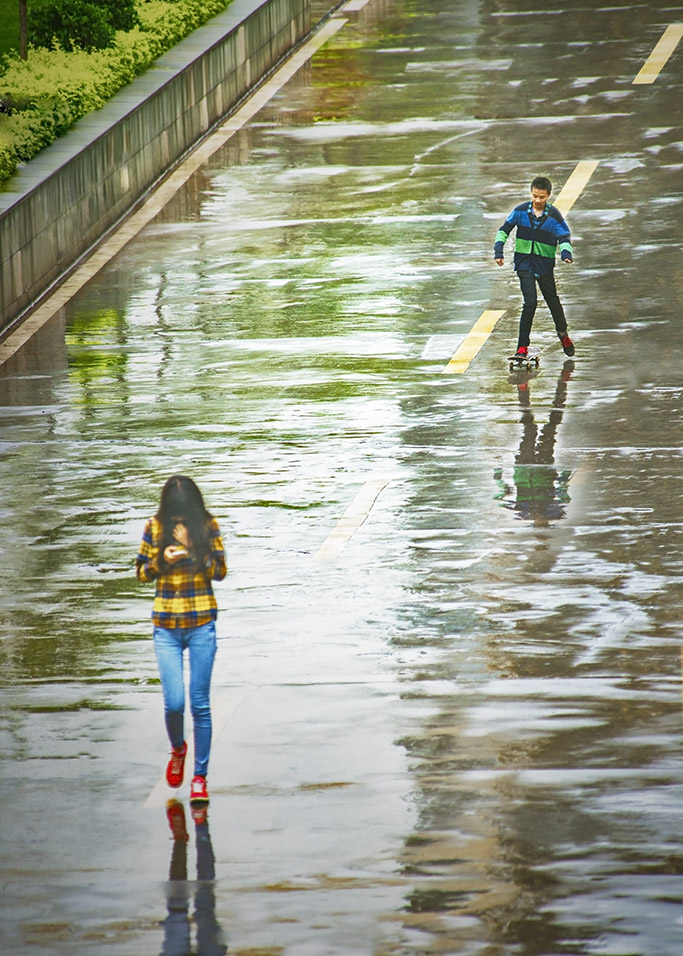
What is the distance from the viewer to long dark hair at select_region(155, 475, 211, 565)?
8641mm

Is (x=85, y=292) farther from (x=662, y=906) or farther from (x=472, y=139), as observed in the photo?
(x=662, y=906)

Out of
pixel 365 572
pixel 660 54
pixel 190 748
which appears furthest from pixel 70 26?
pixel 190 748

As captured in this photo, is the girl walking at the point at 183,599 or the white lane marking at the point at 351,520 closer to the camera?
the girl walking at the point at 183,599

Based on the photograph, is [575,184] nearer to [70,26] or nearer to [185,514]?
[70,26]

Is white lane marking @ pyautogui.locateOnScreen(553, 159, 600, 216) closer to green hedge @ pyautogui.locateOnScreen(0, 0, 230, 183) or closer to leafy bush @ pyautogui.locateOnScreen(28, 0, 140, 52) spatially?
green hedge @ pyautogui.locateOnScreen(0, 0, 230, 183)

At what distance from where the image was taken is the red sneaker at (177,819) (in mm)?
8320

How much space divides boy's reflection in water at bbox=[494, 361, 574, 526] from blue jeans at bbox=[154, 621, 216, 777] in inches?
182

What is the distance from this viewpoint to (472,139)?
26.4 meters

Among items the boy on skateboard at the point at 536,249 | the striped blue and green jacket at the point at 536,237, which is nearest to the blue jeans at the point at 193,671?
the boy on skateboard at the point at 536,249

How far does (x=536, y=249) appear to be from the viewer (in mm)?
17109

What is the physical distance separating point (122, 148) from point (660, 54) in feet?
36.7

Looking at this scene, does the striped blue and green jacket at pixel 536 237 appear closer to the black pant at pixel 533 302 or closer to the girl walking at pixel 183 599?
the black pant at pixel 533 302

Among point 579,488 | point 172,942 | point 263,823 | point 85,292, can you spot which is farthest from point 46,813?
point 85,292

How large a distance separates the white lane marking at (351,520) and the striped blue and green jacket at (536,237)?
3870 mm
